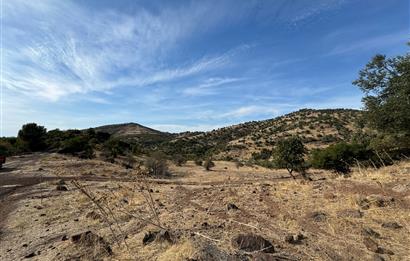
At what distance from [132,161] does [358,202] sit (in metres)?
33.1

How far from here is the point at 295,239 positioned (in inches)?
243

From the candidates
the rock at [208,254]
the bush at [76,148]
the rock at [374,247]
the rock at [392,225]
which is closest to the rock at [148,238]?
the rock at [208,254]

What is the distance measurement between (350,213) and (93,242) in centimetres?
674

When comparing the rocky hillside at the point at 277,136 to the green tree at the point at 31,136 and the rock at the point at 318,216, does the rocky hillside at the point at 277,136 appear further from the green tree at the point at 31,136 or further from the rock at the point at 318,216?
the rock at the point at 318,216

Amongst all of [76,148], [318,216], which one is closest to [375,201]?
[318,216]

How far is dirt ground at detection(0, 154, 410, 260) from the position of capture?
5.40 metres

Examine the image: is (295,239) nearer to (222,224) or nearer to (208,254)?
(222,224)

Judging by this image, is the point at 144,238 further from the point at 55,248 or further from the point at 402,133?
the point at 402,133

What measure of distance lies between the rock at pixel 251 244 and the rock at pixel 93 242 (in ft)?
8.18

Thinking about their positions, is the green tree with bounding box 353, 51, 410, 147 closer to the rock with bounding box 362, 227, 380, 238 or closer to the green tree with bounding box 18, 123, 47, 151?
the rock with bounding box 362, 227, 380, 238

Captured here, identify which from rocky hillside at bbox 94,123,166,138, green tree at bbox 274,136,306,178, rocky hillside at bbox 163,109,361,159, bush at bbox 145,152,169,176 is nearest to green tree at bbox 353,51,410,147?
green tree at bbox 274,136,306,178

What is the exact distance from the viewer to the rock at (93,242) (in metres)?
5.58

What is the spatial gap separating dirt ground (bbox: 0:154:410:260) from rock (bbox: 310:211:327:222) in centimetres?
2

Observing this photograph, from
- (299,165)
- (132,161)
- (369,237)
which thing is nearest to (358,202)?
(369,237)
